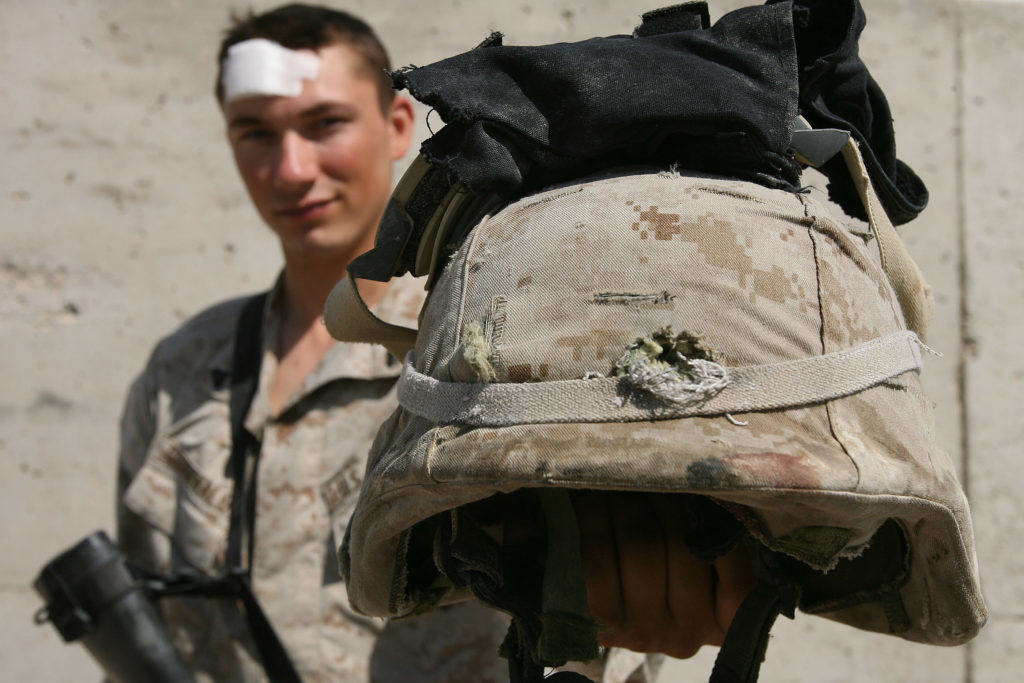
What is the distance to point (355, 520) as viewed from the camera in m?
0.74

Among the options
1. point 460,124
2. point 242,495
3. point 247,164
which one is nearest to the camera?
point 460,124

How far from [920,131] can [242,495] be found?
154 centimetres

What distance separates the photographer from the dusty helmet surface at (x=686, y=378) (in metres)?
0.56

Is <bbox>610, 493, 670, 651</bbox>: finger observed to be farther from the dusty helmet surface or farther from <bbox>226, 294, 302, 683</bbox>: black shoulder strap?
<bbox>226, 294, 302, 683</bbox>: black shoulder strap

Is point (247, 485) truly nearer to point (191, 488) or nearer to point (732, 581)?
point (191, 488)

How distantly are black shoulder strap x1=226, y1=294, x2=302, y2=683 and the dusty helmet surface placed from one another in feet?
2.08

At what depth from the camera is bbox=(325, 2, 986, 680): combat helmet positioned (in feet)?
1.86

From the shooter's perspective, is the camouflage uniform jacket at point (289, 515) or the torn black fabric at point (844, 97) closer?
the torn black fabric at point (844, 97)

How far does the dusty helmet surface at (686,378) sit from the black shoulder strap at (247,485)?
0.64m

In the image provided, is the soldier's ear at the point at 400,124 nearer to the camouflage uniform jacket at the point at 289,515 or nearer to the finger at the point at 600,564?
the camouflage uniform jacket at the point at 289,515

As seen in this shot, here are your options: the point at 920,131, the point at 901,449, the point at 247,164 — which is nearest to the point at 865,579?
the point at 901,449

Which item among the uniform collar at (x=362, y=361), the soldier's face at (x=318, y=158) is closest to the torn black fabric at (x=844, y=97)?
the uniform collar at (x=362, y=361)

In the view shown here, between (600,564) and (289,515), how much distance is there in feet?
2.26

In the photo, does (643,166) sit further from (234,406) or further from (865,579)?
(234,406)
